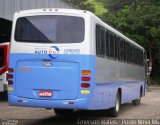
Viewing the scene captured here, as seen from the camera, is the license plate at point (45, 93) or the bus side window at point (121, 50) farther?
the bus side window at point (121, 50)

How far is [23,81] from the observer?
41.7 ft

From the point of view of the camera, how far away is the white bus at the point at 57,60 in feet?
40.6

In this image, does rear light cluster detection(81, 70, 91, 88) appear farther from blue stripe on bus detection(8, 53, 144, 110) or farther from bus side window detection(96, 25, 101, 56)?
bus side window detection(96, 25, 101, 56)

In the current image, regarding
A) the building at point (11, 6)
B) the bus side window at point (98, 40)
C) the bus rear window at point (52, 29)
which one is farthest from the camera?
the building at point (11, 6)

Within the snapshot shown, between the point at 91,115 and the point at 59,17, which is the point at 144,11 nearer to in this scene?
the point at 91,115

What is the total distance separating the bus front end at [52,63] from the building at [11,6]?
399 inches

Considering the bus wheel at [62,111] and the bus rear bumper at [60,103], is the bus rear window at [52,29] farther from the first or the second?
the bus wheel at [62,111]

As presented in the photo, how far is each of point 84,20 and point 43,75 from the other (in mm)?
1877

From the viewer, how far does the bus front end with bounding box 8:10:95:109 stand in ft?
40.5

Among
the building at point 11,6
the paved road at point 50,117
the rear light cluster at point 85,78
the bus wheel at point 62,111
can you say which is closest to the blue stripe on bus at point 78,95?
the rear light cluster at point 85,78

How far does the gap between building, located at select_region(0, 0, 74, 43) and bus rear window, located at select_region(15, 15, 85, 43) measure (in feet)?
32.3

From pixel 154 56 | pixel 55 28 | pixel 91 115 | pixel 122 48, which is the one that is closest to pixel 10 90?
pixel 55 28

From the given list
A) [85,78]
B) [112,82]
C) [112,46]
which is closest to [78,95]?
[85,78]

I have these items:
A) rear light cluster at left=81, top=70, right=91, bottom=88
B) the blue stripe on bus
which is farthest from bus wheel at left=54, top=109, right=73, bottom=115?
rear light cluster at left=81, top=70, right=91, bottom=88
